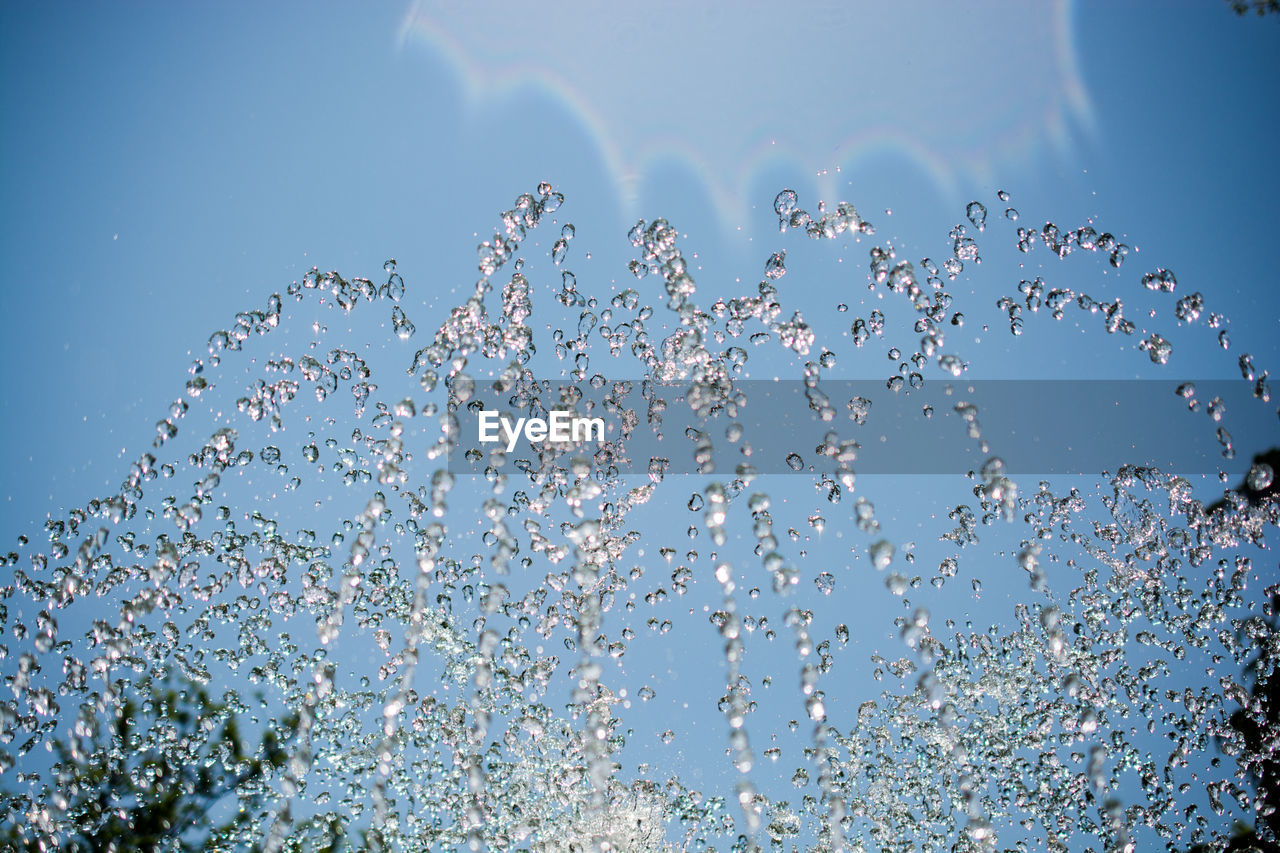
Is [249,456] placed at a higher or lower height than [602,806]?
higher

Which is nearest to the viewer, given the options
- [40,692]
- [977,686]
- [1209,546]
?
[40,692]

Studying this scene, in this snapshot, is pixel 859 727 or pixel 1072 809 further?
pixel 859 727

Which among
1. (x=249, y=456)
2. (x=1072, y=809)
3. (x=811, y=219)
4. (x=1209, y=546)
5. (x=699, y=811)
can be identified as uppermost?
(x=811, y=219)

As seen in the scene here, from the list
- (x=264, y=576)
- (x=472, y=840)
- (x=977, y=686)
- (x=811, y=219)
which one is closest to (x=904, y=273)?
(x=811, y=219)

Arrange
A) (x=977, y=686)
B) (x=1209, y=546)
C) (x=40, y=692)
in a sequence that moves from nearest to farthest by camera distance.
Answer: (x=40, y=692) → (x=1209, y=546) → (x=977, y=686)

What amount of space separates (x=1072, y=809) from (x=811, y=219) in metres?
5.24

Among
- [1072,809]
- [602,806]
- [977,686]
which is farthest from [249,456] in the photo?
[1072,809]

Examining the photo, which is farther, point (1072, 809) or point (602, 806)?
point (602, 806)

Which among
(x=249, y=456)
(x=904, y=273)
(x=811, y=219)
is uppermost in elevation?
(x=811, y=219)

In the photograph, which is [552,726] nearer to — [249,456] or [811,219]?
[249,456]

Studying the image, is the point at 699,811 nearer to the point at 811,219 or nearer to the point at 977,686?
the point at 977,686

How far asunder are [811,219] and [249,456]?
4.92 meters

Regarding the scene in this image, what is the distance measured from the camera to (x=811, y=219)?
5.36m

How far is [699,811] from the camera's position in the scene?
6023mm
